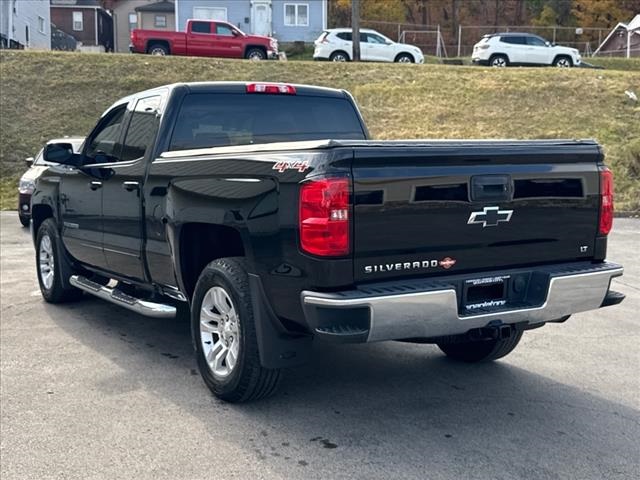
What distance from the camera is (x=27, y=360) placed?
5824 mm

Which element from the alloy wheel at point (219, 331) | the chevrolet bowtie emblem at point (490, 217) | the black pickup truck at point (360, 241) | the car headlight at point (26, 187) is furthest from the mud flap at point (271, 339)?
the car headlight at point (26, 187)

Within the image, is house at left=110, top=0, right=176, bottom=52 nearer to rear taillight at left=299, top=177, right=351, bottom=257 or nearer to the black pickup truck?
the black pickup truck

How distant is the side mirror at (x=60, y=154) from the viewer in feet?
21.4

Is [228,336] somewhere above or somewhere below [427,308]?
below

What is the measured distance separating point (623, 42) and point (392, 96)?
3045 centimetres

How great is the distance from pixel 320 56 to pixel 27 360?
28.1 meters

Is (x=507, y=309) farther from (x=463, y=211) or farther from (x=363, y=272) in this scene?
(x=363, y=272)

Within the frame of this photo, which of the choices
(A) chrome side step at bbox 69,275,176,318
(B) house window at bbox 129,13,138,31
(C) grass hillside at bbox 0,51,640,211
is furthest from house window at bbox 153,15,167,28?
(A) chrome side step at bbox 69,275,176,318

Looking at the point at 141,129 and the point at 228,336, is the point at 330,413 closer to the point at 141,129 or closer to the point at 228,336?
the point at 228,336

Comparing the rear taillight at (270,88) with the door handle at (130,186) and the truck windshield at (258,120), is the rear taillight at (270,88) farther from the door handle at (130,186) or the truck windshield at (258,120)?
the door handle at (130,186)

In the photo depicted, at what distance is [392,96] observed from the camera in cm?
2397

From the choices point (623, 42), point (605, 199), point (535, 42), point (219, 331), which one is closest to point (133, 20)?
point (623, 42)

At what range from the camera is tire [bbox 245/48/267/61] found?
3180 centimetres

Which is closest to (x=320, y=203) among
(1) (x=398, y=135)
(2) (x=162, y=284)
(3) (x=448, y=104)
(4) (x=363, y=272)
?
(4) (x=363, y=272)
